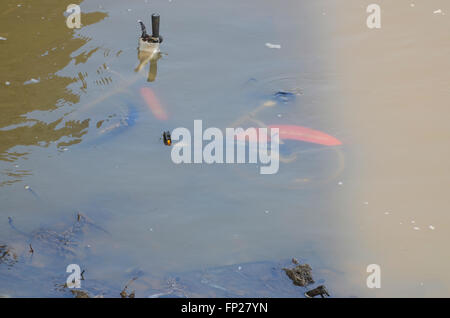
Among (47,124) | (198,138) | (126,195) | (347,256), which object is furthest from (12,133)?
(347,256)

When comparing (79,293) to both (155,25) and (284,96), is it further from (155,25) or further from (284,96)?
(155,25)

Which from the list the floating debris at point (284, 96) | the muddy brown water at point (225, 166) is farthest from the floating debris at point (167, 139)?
the floating debris at point (284, 96)

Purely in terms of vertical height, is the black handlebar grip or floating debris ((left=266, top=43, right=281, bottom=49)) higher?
the black handlebar grip

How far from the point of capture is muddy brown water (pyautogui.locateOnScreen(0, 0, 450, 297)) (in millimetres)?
3689

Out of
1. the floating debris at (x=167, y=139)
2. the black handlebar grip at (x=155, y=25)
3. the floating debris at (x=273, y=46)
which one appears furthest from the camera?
the floating debris at (x=273, y=46)

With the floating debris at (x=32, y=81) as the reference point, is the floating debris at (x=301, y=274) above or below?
below

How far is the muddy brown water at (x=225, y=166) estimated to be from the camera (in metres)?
3.69

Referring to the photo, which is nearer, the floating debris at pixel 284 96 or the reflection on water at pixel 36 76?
the reflection on water at pixel 36 76

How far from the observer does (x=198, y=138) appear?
15.5 ft

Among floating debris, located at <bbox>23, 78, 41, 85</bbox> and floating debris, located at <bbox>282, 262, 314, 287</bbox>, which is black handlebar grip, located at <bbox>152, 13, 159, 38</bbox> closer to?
floating debris, located at <bbox>23, 78, 41, 85</bbox>

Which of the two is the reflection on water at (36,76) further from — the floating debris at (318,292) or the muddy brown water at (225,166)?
the floating debris at (318,292)

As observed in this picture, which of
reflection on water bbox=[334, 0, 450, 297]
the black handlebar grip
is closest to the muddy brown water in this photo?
reflection on water bbox=[334, 0, 450, 297]

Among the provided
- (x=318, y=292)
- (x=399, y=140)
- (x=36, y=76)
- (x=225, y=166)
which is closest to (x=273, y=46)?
(x=399, y=140)
